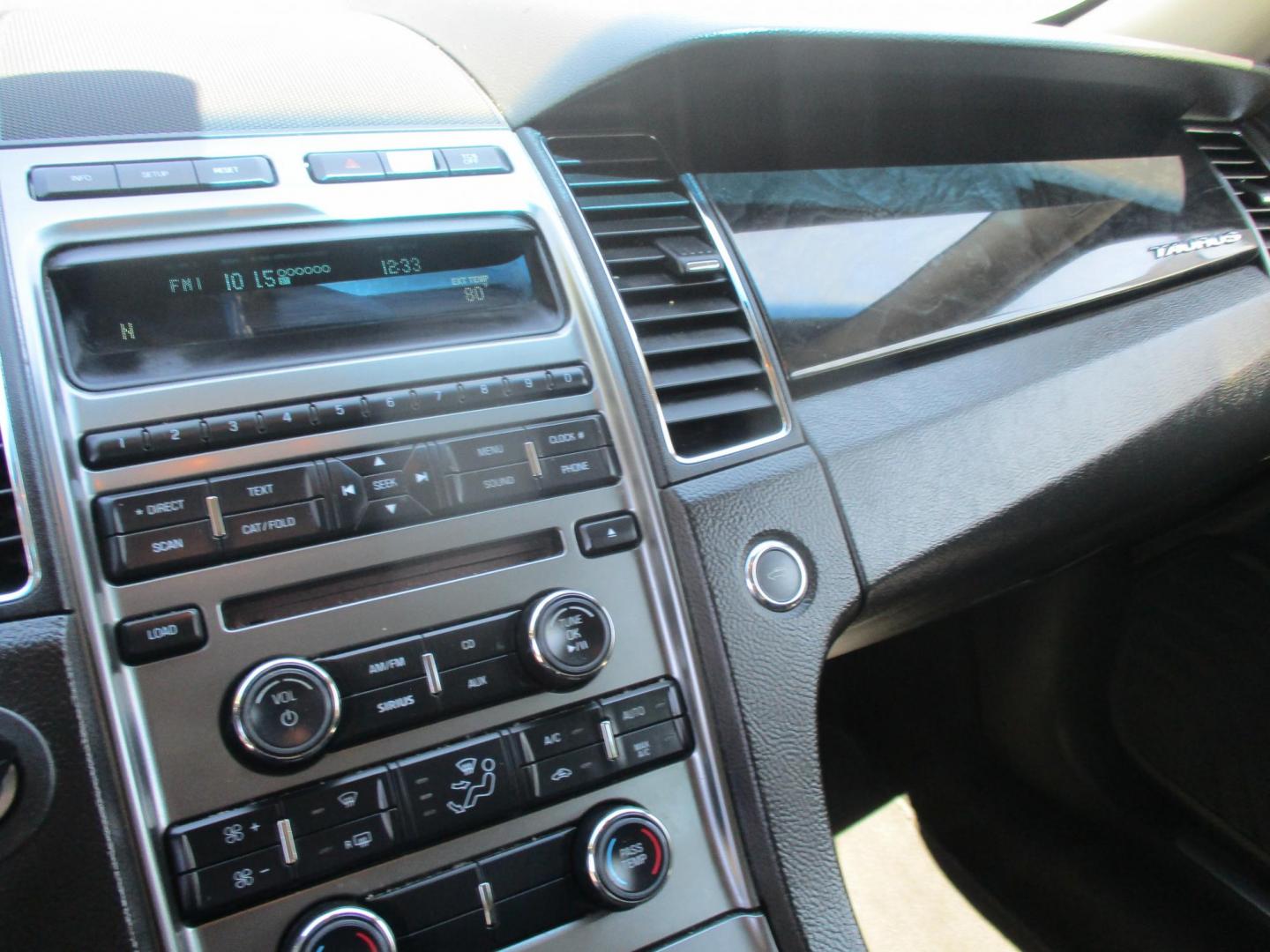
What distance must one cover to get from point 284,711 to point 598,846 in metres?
0.25

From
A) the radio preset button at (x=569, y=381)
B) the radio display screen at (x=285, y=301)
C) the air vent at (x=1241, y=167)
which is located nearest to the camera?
the radio display screen at (x=285, y=301)

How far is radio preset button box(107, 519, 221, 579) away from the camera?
70 centimetres

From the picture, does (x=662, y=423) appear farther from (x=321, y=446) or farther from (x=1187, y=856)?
(x=1187, y=856)

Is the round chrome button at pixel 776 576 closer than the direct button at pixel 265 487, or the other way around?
the direct button at pixel 265 487

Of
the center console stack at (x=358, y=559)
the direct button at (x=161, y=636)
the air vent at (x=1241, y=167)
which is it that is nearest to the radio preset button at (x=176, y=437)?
the center console stack at (x=358, y=559)

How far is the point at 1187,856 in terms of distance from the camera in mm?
1530

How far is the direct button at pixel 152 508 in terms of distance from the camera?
27.5 inches

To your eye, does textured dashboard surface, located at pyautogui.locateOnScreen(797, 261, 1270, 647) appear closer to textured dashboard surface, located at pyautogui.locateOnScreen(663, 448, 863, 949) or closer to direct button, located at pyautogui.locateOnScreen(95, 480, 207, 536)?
textured dashboard surface, located at pyautogui.locateOnScreen(663, 448, 863, 949)

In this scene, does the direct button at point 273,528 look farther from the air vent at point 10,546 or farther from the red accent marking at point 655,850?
the red accent marking at point 655,850

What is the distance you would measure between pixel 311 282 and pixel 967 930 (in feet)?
4.46

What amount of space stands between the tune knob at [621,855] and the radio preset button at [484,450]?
0.28 m

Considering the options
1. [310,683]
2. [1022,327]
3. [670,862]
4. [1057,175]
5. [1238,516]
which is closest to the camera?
[310,683]

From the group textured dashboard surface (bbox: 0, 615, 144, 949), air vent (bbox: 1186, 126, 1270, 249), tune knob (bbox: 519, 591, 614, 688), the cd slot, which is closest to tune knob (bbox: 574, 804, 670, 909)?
tune knob (bbox: 519, 591, 614, 688)

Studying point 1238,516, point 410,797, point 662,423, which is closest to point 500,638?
point 410,797
